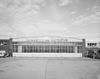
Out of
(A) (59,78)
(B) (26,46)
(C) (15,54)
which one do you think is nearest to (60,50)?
(B) (26,46)

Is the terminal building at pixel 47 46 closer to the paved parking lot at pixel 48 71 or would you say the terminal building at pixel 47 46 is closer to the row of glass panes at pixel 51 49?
the row of glass panes at pixel 51 49

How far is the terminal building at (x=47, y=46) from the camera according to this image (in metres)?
24.7

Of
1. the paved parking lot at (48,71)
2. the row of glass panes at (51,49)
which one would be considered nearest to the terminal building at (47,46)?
the row of glass panes at (51,49)

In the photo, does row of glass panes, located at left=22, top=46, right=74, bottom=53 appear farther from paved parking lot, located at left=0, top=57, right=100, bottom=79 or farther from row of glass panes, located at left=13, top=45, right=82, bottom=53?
paved parking lot, located at left=0, top=57, right=100, bottom=79

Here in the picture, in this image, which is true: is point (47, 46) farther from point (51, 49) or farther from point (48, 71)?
point (48, 71)

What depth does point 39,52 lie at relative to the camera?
24906mm

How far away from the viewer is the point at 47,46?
82.0 feet

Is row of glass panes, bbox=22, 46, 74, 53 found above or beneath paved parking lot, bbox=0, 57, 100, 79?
above

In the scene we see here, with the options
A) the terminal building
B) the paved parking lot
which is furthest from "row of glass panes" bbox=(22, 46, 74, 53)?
the paved parking lot

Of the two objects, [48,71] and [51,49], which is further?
[51,49]

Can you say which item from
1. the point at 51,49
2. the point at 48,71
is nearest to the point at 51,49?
the point at 51,49

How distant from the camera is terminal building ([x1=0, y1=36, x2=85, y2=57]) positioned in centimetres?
2472

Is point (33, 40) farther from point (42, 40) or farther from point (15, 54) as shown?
point (15, 54)

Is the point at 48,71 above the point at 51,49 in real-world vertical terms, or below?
below
